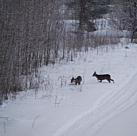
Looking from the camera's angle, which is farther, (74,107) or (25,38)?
(25,38)

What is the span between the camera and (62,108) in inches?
295

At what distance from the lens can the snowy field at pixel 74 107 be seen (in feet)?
20.9

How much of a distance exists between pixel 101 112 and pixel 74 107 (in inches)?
22.8

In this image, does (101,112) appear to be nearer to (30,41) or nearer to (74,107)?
(74,107)

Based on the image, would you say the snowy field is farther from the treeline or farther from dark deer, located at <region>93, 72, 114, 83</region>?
the treeline

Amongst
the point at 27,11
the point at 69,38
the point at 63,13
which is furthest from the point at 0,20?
the point at 69,38

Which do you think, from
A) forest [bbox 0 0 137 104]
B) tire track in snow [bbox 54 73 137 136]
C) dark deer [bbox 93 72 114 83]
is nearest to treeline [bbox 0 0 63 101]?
forest [bbox 0 0 137 104]

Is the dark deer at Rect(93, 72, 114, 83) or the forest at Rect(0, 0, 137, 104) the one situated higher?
the forest at Rect(0, 0, 137, 104)

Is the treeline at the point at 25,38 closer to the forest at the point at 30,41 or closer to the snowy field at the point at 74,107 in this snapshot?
the forest at the point at 30,41

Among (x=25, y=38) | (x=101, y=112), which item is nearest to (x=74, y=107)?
(x=101, y=112)

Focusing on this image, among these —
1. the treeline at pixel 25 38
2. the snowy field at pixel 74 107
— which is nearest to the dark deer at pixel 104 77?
the snowy field at pixel 74 107

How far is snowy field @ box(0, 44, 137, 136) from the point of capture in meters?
6.37

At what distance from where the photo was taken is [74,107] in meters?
Answer: 7.58

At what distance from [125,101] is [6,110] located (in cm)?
292
